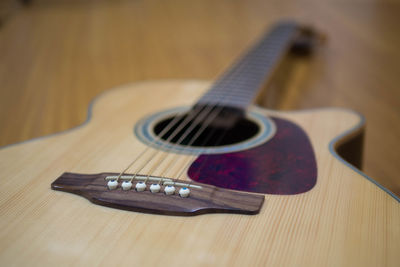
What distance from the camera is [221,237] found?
1.26 feet

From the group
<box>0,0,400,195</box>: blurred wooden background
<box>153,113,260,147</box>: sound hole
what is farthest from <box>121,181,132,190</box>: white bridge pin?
<box>0,0,400,195</box>: blurred wooden background

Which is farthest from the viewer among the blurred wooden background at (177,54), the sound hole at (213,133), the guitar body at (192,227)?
the blurred wooden background at (177,54)

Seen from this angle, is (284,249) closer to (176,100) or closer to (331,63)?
(176,100)

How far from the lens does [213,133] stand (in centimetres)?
70

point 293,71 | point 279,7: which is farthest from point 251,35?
point 279,7

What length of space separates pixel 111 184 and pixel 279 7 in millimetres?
1443

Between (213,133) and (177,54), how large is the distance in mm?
593

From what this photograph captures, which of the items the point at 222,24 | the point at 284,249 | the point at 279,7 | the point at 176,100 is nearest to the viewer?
the point at 284,249

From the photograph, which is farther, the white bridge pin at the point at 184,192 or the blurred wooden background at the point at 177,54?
the blurred wooden background at the point at 177,54

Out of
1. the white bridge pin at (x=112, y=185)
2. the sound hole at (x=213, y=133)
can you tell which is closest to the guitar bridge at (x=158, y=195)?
the white bridge pin at (x=112, y=185)

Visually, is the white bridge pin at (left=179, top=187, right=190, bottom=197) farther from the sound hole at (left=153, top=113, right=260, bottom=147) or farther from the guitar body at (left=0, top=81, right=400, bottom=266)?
the sound hole at (left=153, top=113, right=260, bottom=147)

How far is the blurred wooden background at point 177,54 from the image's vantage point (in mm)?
851

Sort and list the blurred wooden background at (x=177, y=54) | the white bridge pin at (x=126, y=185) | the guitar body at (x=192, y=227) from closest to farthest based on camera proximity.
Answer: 1. the guitar body at (x=192, y=227)
2. the white bridge pin at (x=126, y=185)
3. the blurred wooden background at (x=177, y=54)

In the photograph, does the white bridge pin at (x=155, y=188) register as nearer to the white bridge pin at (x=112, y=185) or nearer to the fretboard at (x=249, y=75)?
the white bridge pin at (x=112, y=185)
